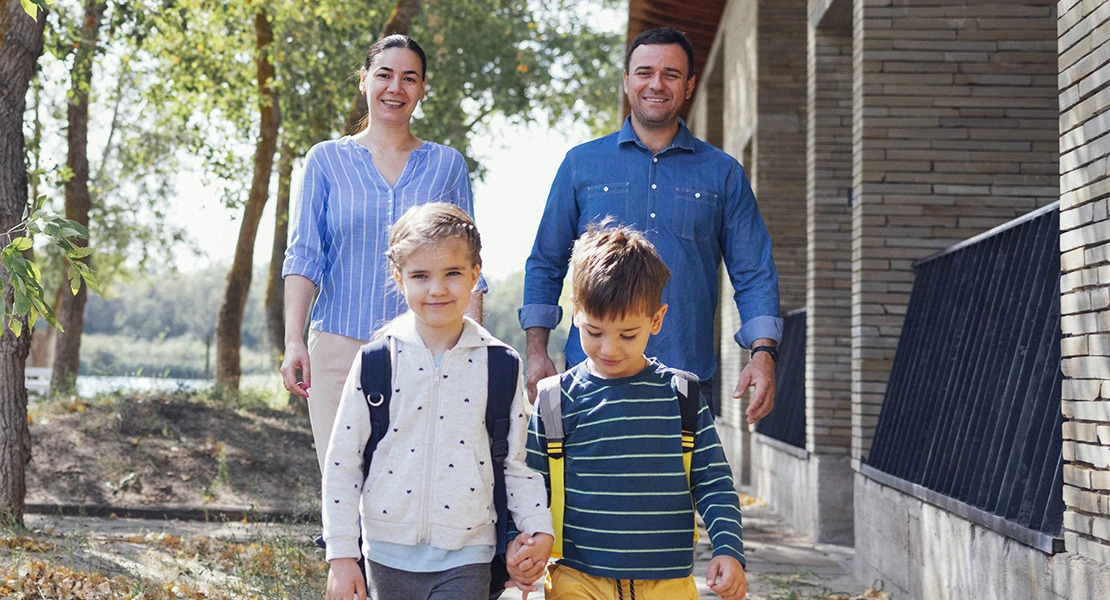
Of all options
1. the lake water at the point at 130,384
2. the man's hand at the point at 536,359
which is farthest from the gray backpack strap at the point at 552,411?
the lake water at the point at 130,384

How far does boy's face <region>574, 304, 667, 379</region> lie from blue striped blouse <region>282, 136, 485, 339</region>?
1.04m

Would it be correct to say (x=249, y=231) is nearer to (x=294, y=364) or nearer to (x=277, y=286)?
(x=277, y=286)

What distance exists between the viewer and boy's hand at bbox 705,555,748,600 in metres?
3.12

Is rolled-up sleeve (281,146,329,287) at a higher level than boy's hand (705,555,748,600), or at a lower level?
higher

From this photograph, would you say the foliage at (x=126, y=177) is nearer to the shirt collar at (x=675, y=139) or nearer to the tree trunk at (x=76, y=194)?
the tree trunk at (x=76, y=194)

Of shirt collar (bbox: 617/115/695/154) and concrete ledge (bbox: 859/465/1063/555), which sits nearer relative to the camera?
shirt collar (bbox: 617/115/695/154)

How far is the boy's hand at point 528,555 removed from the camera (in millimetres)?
3094

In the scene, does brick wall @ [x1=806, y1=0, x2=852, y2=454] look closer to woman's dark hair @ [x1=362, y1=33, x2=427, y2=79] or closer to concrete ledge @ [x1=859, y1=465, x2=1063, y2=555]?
concrete ledge @ [x1=859, y1=465, x2=1063, y2=555]

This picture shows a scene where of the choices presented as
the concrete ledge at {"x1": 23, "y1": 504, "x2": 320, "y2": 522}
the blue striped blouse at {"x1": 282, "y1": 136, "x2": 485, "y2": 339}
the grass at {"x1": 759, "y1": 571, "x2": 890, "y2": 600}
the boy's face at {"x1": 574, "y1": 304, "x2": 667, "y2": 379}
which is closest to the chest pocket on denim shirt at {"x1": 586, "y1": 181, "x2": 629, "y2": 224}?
the blue striped blouse at {"x1": 282, "y1": 136, "x2": 485, "y2": 339}

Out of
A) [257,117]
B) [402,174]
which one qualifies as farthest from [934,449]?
[257,117]

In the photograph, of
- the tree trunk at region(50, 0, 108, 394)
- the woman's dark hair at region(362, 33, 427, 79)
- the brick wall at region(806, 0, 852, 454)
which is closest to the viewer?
the woman's dark hair at region(362, 33, 427, 79)

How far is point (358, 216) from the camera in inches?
163

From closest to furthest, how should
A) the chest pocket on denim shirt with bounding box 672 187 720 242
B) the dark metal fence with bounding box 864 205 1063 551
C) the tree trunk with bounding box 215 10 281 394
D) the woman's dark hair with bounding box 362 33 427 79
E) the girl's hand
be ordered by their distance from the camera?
the girl's hand → the woman's dark hair with bounding box 362 33 427 79 → the chest pocket on denim shirt with bounding box 672 187 720 242 → the dark metal fence with bounding box 864 205 1063 551 → the tree trunk with bounding box 215 10 281 394

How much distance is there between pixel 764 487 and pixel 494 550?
1006 cm
